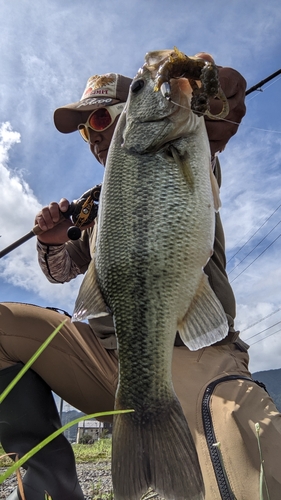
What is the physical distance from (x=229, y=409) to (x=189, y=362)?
1.76 feet

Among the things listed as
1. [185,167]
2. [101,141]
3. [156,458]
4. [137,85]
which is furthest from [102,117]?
[156,458]

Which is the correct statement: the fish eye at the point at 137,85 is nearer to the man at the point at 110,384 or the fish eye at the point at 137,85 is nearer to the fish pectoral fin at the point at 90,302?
the man at the point at 110,384

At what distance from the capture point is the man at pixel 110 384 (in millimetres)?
2410

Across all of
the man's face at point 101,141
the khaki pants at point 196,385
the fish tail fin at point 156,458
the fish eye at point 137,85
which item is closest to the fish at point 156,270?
the fish tail fin at point 156,458

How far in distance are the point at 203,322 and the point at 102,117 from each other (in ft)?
8.81

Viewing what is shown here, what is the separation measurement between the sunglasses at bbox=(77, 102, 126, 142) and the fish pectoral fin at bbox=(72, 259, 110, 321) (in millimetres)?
2160

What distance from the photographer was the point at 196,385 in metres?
2.80

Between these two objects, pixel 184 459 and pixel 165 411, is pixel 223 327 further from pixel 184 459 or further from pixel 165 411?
pixel 184 459

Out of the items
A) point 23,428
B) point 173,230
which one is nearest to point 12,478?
point 23,428

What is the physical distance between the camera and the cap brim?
4.15 m

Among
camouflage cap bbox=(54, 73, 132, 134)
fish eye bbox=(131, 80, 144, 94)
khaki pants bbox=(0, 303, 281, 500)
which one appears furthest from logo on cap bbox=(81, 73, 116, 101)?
khaki pants bbox=(0, 303, 281, 500)

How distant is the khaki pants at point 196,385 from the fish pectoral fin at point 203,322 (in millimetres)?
690

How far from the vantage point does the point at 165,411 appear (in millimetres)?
2047

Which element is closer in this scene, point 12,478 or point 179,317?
point 179,317
